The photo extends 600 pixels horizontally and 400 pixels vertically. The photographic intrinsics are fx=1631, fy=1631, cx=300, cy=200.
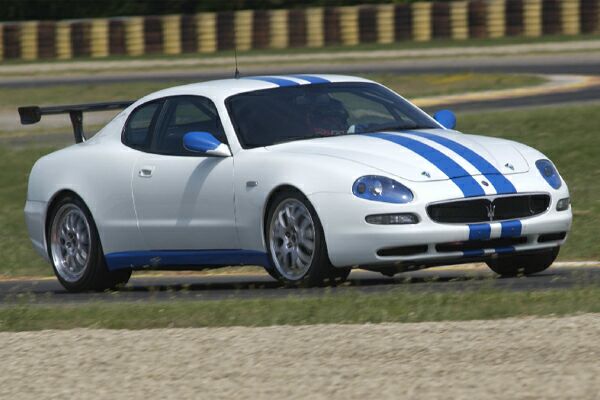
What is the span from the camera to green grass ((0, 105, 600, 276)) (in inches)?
484

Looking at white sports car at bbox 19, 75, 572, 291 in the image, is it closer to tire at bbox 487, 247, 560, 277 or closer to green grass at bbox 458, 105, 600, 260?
tire at bbox 487, 247, 560, 277

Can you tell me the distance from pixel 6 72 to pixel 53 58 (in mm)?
3145

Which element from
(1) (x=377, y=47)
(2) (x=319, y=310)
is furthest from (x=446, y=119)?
(1) (x=377, y=47)

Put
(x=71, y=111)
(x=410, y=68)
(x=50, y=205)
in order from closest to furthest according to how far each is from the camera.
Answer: (x=50, y=205) < (x=71, y=111) < (x=410, y=68)

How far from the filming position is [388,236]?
29.6 ft

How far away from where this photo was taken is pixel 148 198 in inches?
408

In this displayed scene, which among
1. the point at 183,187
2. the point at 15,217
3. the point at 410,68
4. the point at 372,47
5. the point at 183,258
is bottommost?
the point at 372,47

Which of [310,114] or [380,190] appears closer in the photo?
[380,190]

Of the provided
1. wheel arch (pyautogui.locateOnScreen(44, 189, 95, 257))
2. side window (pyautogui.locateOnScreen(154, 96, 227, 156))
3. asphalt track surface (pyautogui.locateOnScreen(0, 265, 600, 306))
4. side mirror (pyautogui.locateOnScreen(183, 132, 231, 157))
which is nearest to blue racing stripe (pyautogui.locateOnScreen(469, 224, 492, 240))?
asphalt track surface (pyautogui.locateOnScreen(0, 265, 600, 306))

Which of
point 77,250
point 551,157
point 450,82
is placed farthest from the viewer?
point 450,82

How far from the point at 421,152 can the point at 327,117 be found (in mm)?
976

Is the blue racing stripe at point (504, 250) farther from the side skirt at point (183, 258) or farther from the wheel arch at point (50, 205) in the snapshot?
the wheel arch at point (50, 205)

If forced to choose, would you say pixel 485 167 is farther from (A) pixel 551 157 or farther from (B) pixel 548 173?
(A) pixel 551 157

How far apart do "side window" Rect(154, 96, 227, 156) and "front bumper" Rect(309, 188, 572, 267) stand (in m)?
1.37
